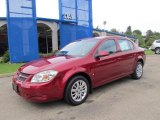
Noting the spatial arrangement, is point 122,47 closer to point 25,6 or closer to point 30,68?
point 30,68

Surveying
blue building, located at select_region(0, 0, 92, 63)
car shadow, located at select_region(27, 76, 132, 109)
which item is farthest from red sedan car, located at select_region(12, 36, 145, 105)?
blue building, located at select_region(0, 0, 92, 63)

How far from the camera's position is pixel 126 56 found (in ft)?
20.6

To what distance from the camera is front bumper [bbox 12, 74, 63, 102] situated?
13.6 feet

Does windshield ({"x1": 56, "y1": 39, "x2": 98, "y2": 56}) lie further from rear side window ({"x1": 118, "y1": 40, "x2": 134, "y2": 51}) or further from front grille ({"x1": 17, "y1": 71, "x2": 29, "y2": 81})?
front grille ({"x1": 17, "y1": 71, "x2": 29, "y2": 81})

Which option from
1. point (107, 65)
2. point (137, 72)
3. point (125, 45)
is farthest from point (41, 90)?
point (137, 72)

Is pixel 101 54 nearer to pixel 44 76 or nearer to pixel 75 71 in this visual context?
pixel 75 71

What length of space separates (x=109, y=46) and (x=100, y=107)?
2.05 metres

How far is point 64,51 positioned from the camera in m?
5.89

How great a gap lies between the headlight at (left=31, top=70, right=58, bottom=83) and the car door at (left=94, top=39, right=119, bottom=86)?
4.28 ft

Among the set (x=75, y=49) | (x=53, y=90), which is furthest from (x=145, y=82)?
(x=53, y=90)

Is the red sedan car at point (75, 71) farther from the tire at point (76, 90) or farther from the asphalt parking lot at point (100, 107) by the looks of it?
the asphalt parking lot at point (100, 107)

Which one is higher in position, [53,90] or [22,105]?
[53,90]

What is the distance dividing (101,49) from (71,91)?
5.14 ft

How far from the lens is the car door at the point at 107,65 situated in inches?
205
